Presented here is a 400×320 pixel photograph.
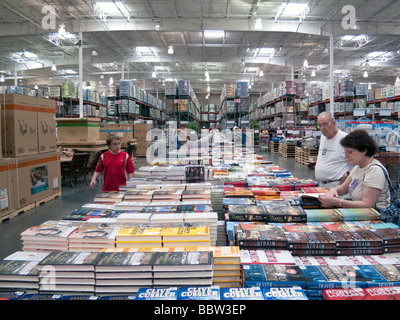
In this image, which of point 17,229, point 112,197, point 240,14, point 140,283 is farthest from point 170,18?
point 140,283

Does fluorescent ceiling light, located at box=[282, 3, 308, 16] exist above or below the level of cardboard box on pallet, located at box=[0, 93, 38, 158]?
above

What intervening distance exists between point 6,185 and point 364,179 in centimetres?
564

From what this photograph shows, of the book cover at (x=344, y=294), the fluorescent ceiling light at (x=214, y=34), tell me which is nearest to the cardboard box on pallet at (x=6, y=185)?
the book cover at (x=344, y=294)

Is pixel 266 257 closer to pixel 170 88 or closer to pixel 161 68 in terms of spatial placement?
pixel 170 88

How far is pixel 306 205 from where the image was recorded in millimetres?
2512

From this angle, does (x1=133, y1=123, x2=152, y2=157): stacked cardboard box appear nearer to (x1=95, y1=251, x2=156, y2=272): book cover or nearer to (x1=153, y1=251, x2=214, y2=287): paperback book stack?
(x1=95, y1=251, x2=156, y2=272): book cover

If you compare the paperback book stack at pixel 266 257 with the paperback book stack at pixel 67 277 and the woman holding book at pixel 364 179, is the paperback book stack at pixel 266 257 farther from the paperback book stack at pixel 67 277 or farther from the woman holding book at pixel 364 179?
the woman holding book at pixel 364 179

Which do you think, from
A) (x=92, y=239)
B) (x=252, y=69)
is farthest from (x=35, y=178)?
(x=252, y=69)

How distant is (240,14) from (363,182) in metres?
13.6

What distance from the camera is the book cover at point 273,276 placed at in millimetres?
1342

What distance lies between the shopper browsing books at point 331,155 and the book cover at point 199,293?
2.81 m

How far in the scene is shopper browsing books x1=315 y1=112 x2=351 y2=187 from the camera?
3.58 meters

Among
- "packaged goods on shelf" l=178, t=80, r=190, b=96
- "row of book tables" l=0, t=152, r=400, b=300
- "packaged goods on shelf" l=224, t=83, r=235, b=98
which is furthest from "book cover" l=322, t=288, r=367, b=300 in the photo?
"packaged goods on shelf" l=224, t=83, r=235, b=98

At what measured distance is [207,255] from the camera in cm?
146
